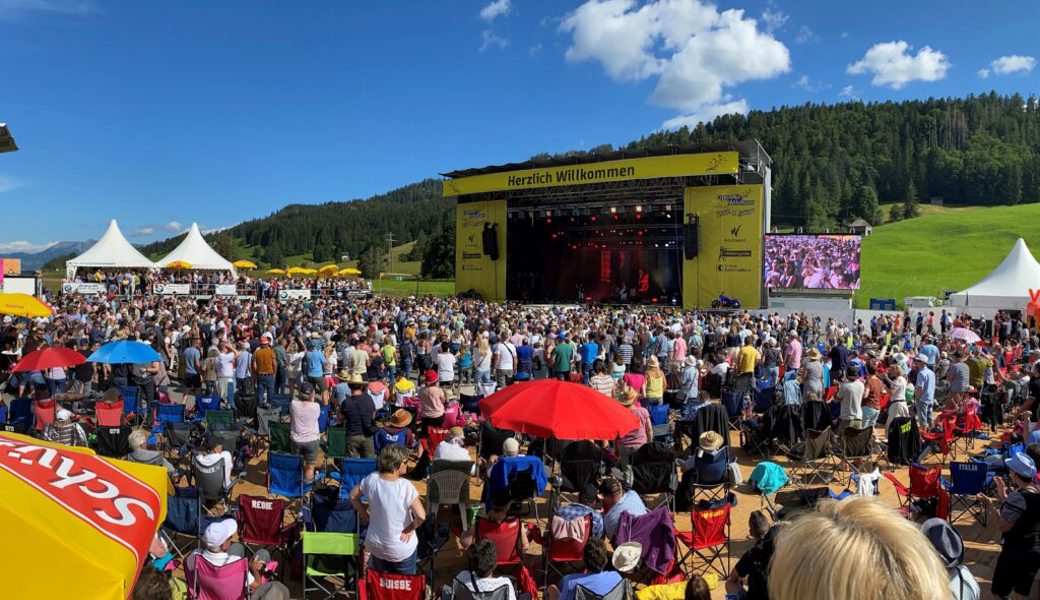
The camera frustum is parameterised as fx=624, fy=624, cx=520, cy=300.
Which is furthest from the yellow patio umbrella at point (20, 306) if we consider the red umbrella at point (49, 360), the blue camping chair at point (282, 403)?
the blue camping chair at point (282, 403)

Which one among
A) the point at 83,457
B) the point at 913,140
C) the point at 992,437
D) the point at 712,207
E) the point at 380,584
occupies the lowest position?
the point at 992,437

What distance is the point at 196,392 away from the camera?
11.7 metres

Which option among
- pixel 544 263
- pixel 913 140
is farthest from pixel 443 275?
pixel 913 140

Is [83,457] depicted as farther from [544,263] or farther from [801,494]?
[544,263]

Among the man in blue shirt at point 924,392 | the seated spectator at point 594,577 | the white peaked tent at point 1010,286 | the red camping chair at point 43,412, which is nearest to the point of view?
the seated spectator at point 594,577

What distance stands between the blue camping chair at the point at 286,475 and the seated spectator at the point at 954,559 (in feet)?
17.0

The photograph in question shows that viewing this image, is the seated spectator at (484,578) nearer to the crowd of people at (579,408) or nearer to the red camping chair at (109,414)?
the crowd of people at (579,408)

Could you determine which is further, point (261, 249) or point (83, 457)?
point (261, 249)

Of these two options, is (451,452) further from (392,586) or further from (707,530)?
(707,530)

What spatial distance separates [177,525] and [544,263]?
30.7m

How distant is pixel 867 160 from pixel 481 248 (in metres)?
76.4

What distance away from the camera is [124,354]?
28.8 ft

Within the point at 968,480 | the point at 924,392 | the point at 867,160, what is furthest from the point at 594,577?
the point at 867,160

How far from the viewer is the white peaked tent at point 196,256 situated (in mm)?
37812
